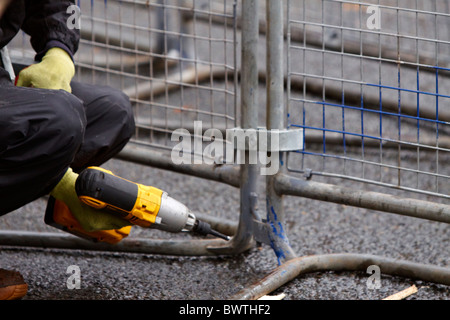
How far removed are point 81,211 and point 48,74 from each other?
465 mm

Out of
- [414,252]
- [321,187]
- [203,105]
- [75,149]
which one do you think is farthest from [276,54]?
[203,105]

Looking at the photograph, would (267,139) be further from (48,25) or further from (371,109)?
(371,109)

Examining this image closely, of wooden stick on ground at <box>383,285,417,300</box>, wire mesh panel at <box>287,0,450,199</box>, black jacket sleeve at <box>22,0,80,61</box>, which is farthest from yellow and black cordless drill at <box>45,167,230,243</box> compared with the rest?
wire mesh panel at <box>287,0,450,199</box>

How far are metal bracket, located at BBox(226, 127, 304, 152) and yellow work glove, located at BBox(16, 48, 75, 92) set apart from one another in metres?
0.62

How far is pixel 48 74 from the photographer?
2254 mm

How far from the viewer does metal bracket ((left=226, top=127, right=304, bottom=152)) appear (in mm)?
2395

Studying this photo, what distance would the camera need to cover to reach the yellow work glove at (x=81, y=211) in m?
2.20

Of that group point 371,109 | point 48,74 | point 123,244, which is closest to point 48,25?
point 48,74

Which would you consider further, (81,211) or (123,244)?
(123,244)

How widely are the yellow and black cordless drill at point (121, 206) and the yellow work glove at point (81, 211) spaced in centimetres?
4

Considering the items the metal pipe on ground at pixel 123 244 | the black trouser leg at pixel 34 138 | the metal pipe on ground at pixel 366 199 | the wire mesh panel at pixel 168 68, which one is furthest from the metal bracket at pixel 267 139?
the wire mesh panel at pixel 168 68

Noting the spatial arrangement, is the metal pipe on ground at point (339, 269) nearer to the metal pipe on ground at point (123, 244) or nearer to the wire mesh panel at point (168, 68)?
the metal pipe on ground at point (123, 244)

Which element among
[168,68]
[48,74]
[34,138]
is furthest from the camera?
[168,68]
